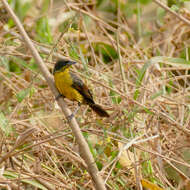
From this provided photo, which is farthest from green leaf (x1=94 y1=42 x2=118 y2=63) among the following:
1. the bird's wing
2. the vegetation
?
the bird's wing

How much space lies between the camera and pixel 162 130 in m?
3.86

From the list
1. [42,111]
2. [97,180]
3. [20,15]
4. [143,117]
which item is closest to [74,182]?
[97,180]

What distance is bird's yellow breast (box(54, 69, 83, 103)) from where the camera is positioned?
3.47 metres

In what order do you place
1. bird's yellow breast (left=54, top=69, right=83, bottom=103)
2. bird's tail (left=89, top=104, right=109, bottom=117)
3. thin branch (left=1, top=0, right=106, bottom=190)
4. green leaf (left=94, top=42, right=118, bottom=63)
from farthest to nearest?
green leaf (left=94, top=42, right=118, bottom=63), bird's tail (left=89, top=104, right=109, bottom=117), bird's yellow breast (left=54, top=69, right=83, bottom=103), thin branch (left=1, top=0, right=106, bottom=190)

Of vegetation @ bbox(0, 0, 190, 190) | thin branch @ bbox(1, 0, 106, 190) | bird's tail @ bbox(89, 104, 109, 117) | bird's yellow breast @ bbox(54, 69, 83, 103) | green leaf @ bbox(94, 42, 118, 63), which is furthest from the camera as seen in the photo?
green leaf @ bbox(94, 42, 118, 63)

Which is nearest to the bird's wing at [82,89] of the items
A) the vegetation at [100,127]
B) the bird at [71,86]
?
the bird at [71,86]

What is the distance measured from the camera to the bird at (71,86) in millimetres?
3502

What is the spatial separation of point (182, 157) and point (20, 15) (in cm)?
406

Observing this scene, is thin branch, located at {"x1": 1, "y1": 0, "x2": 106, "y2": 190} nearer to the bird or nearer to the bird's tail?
the bird

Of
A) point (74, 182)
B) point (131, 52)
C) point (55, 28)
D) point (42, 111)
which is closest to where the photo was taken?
point (74, 182)

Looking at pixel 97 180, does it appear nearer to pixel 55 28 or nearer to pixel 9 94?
pixel 9 94

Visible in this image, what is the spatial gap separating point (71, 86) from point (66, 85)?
0.10m

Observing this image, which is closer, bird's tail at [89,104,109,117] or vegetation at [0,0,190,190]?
vegetation at [0,0,190,190]

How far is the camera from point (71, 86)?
11.8 feet
